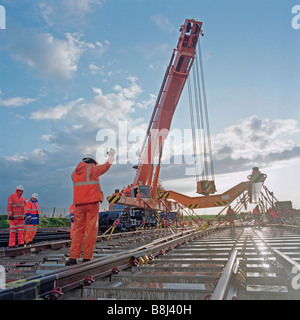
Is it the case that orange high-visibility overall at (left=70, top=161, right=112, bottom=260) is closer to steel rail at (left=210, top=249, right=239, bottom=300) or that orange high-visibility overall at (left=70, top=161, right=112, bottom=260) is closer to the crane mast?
steel rail at (left=210, top=249, right=239, bottom=300)

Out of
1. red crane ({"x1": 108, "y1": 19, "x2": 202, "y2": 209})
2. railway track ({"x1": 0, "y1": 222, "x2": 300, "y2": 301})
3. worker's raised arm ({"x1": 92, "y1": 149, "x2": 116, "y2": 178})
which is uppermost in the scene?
red crane ({"x1": 108, "y1": 19, "x2": 202, "y2": 209})

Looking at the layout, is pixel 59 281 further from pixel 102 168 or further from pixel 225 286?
pixel 102 168

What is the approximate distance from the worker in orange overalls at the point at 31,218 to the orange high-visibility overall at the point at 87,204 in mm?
5338

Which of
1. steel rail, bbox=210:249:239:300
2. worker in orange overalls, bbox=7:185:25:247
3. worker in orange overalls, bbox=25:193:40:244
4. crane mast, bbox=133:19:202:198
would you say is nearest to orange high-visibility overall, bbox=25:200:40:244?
worker in orange overalls, bbox=25:193:40:244

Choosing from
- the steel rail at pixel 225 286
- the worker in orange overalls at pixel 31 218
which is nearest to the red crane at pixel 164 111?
the worker in orange overalls at pixel 31 218

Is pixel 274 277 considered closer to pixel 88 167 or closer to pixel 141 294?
pixel 141 294

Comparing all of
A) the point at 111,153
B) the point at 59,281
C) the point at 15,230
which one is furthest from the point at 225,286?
the point at 15,230

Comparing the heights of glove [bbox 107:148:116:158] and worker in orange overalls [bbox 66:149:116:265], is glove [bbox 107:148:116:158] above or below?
above

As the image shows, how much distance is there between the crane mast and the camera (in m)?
10.6

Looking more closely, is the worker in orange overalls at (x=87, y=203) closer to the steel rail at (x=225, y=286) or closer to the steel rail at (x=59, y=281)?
the steel rail at (x=59, y=281)

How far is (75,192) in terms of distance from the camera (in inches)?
151

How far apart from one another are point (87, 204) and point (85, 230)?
0.37 metres

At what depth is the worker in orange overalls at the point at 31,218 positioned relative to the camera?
327 inches
